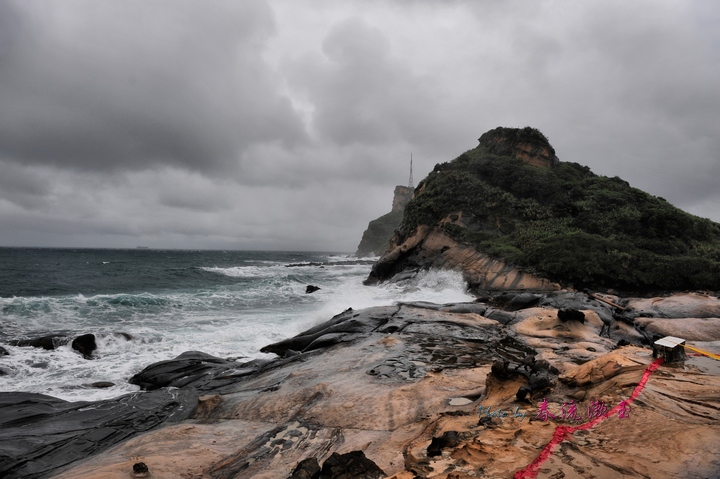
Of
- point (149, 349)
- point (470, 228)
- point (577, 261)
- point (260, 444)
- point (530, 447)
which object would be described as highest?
point (470, 228)

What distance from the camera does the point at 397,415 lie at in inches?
181

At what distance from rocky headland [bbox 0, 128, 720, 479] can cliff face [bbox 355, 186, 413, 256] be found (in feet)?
307

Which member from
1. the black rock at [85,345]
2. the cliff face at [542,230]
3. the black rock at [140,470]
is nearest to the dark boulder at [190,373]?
the black rock at [85,345]

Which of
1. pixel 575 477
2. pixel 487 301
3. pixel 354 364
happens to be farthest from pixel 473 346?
pixel 487 301

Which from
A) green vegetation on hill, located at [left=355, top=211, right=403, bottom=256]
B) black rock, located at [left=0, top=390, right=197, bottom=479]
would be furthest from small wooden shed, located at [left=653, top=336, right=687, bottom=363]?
green vegetation on hill, located at [left=355, top=211, right=403, bottom=256]

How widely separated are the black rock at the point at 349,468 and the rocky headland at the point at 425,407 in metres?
0.01

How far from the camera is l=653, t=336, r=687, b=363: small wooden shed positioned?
4.61 metres

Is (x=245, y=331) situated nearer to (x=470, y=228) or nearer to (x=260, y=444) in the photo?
(x=260, y=444)

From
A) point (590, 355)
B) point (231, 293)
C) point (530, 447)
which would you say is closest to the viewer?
point (530, 447)

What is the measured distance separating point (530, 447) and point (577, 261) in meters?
20.3

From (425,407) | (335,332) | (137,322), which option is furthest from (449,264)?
(425,407)

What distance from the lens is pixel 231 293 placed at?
25.0 meters

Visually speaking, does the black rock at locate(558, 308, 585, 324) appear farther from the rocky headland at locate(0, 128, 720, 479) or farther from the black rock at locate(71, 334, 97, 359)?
the black rock at locate(71, 334, 97, 359)

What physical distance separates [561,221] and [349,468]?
28783 mm
